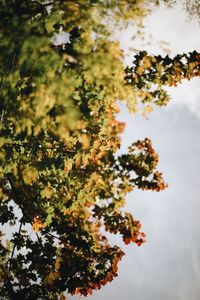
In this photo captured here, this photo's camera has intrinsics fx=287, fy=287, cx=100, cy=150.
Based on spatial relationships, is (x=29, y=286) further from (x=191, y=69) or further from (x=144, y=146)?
(x=191, y=69)

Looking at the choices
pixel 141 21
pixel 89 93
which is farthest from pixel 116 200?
pixel 141 21

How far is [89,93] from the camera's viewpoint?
186 inches

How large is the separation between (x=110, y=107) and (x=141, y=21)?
6.51 feet

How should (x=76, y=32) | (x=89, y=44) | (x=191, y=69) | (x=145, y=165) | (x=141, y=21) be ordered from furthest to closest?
1. (x=191, y=69)
2. (x=76, y=32)
3. (x=145, y=165)
4. (x=141, y=21)
5. (x=89, y=44)

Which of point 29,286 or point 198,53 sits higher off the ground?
point 198,53

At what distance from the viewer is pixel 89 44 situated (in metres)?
3.09

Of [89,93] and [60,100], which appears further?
[89,93]

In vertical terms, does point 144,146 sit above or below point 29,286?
above

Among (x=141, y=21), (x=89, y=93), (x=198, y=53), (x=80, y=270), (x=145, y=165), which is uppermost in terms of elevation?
(x=198, y=53)

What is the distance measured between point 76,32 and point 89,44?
1.79m

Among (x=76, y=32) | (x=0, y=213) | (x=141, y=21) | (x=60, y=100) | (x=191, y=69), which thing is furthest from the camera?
(x=0, y=213)

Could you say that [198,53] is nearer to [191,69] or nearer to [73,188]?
[191,69]

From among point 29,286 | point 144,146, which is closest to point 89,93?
point 144,146

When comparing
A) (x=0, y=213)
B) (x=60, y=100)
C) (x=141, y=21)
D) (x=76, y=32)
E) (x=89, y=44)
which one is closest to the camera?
(x=60, y=100)
